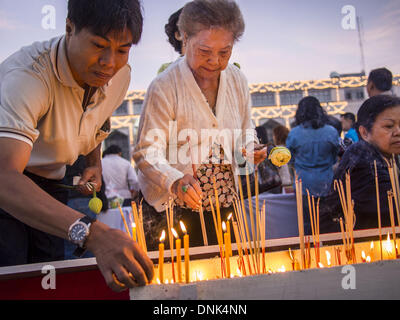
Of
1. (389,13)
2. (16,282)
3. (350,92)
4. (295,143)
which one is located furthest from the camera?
(350,92)

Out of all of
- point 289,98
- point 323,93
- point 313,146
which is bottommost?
point 313,146

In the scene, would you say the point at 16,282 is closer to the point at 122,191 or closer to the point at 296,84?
the point at 122,191

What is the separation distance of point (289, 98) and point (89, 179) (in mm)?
3101

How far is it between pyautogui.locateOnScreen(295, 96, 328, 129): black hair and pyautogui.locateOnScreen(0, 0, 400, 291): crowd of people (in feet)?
2.01

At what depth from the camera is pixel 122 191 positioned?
3031 mm

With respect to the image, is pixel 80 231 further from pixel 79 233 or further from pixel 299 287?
pixel 299 287

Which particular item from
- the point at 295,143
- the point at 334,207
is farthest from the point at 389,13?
the point at 334,207

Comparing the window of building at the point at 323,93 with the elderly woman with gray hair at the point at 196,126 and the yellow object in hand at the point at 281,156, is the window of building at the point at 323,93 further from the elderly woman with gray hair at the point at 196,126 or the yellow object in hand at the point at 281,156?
the yellow object in hand at the point at 281,156

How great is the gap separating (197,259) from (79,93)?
55cm

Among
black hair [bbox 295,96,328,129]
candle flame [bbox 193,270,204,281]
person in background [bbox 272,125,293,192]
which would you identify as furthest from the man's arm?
person in background [bbox 272,125,293,192]

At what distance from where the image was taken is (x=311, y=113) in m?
2.46

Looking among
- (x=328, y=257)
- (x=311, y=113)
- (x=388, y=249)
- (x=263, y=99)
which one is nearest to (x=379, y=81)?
(x=311, y=113)

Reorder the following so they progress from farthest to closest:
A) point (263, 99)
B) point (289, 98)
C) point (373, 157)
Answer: point (263, 99) < point (289, 98) < point (373, 157)

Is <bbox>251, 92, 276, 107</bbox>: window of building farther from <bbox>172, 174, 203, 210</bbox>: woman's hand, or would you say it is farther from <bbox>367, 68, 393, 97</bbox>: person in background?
<bbox>172, 174, 203, 210</bbox>: woman's hand
